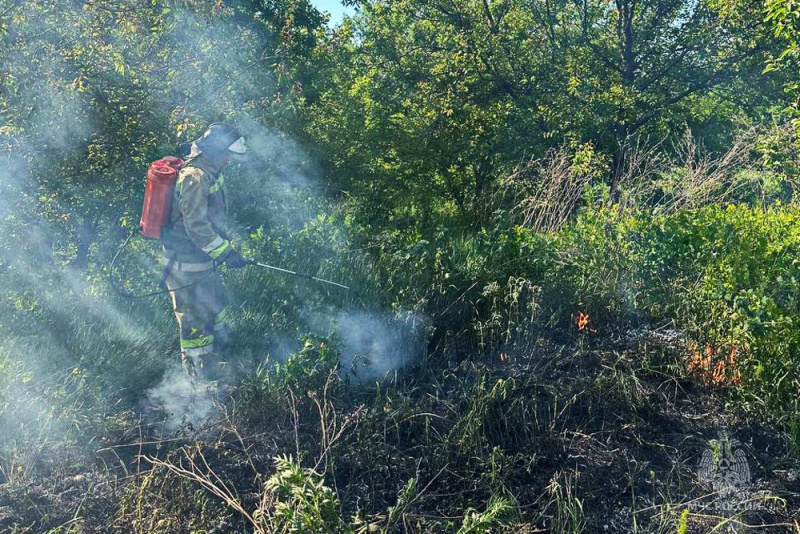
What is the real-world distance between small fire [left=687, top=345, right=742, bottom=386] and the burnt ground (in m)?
0.07

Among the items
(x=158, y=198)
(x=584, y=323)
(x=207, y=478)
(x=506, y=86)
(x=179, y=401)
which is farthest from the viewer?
(x=506, y=86)

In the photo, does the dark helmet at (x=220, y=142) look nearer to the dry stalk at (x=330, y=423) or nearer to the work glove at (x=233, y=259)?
the work glove at (x=233, y=259)

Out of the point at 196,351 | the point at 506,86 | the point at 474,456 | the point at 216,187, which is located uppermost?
the point at 506,86

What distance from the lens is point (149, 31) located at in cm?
655

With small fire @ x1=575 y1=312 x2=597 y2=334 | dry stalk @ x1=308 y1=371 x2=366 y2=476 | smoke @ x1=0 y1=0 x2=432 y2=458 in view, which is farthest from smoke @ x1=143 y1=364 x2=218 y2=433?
small fire @ x1=575 y1=312 x2=597 y2=334

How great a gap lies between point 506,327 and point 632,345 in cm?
79

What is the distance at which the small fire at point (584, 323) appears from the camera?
5.11 meters

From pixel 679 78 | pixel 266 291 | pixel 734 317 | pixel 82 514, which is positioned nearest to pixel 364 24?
pixel 679 78

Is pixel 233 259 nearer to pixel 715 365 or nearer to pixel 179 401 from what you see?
pixel 179 401

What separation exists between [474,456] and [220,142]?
255 centimetres

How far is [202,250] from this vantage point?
5207mm

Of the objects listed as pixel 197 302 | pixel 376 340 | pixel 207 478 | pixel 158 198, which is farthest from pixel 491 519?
pixel 158 198

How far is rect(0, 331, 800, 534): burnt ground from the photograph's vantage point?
3.52m

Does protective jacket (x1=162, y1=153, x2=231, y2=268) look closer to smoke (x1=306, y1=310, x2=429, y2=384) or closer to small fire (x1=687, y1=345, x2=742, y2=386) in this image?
smoke (x1=306, y1=310, x2=429, y2=384)
